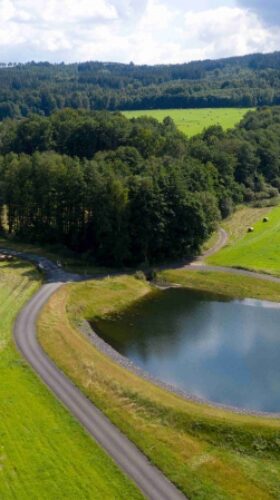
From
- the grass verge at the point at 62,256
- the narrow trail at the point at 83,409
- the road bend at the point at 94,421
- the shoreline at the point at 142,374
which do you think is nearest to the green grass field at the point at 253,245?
the grass verge at the point at 62,256

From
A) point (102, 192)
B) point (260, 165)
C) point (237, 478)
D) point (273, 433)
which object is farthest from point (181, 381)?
point (260, 165)

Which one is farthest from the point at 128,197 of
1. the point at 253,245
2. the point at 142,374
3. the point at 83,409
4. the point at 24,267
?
the point at 83,409

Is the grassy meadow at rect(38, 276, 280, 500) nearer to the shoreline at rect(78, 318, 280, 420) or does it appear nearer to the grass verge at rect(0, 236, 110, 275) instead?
the shoreline at rect(78, 318, 280, 420)

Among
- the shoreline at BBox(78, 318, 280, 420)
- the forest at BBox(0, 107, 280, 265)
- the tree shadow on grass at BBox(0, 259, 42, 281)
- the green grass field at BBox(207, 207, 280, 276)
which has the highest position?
the forest at BBox(0, 107, 280, 265)

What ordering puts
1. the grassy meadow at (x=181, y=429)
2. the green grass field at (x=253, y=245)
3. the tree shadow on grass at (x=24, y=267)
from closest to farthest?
the grassy meadow at (x=181, y=429)
the tree shadow on grass at (x=24, y=267)
the green grass field at (x=253, y=245)

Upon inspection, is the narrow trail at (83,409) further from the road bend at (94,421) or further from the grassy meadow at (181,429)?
the grassy meadow at (181,429)

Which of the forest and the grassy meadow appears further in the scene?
the forest

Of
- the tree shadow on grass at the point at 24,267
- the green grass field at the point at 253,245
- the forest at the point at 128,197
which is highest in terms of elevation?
the forest at the point at 128,197

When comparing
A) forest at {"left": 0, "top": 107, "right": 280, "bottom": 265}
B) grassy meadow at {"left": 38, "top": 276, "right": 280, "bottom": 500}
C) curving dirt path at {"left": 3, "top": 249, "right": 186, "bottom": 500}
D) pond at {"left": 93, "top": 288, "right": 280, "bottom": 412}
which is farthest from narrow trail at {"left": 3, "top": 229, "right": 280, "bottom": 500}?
forest at {"left": 0, "top": 107, "right": 280, "bottom": 265}
